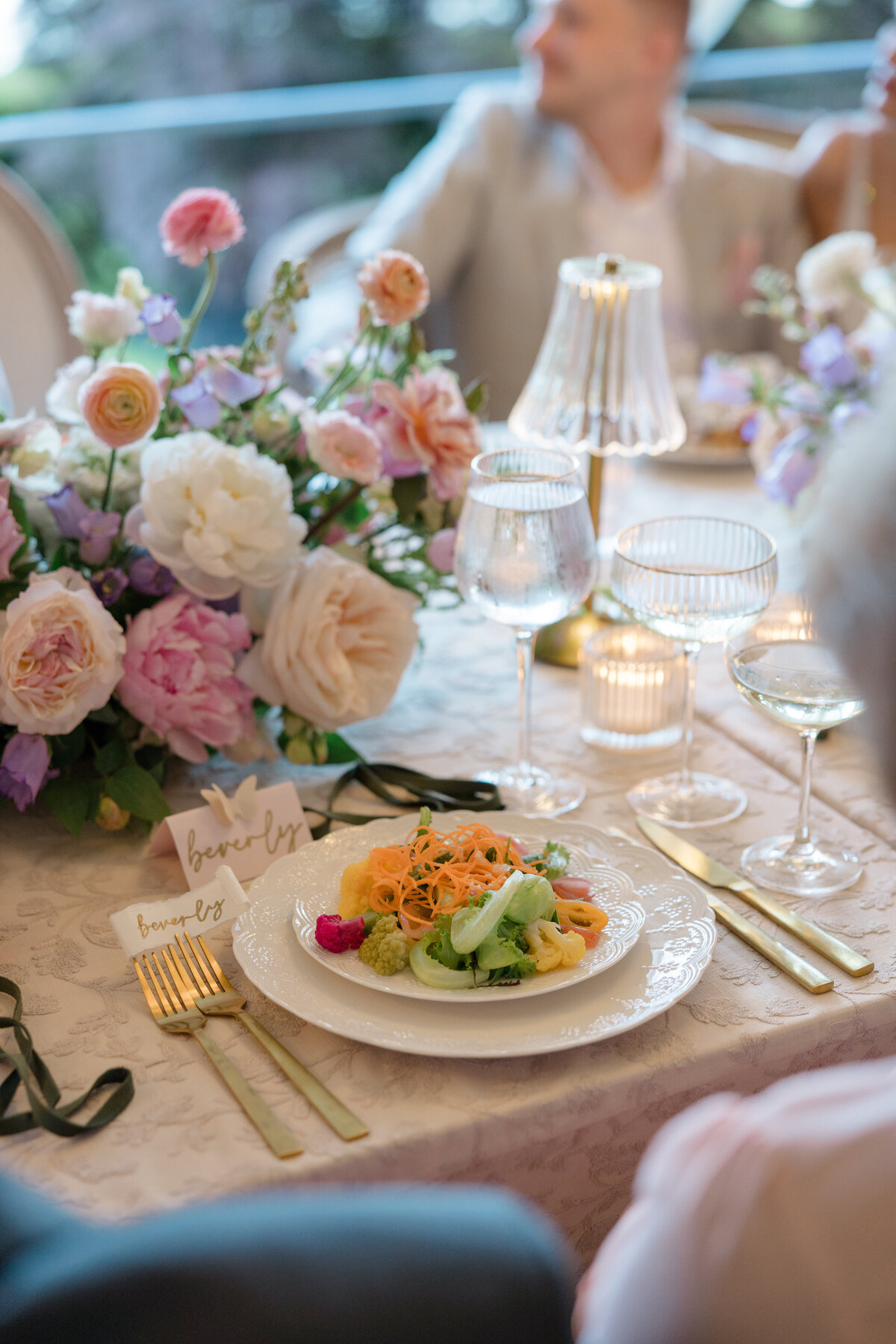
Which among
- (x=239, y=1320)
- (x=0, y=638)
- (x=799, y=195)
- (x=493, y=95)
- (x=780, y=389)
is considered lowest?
(x=239, y=1320)

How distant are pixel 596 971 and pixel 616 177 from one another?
2159 millimetres

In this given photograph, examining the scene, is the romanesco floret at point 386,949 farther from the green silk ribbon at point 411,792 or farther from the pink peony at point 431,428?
the pink peony at point 431,428

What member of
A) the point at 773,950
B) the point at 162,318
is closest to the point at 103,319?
the point at 162,318

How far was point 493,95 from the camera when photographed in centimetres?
248

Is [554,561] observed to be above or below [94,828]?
above

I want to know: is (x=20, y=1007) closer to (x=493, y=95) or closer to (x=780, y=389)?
(x=780, y=389)

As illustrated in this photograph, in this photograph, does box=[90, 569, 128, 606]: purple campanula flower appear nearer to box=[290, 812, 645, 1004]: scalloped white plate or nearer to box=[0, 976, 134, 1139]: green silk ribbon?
box=[290, 812, 645, 1004]: scalloped white plate

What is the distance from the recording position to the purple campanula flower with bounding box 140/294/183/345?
3.51 feet

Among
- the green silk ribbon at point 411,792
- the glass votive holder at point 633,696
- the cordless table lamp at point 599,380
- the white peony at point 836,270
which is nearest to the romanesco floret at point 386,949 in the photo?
the green silk ribbon at point 411,792

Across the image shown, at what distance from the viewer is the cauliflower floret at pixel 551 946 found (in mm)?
787

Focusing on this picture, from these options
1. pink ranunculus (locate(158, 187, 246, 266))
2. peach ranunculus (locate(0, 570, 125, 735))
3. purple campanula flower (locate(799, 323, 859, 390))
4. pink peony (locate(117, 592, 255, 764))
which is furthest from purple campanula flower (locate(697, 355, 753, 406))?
peach ranunculus (locate(0, 570, 125, 735))

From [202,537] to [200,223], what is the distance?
0.32m

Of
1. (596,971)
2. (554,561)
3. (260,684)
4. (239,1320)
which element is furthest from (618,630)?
(239,1320)

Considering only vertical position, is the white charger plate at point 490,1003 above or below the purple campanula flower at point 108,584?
below
